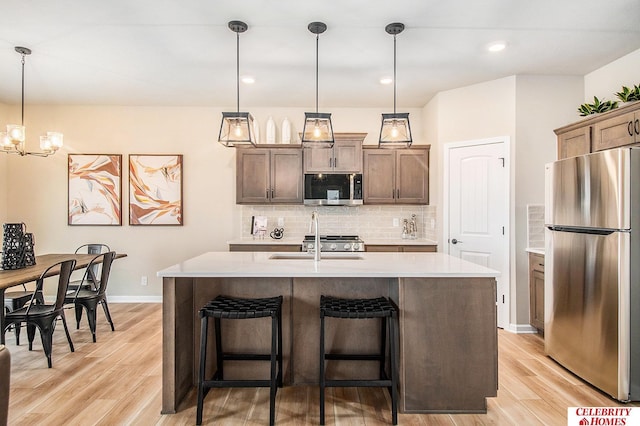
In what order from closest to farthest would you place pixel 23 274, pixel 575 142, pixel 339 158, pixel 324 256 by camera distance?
1. pixel 23 274
2. pixel 324 256
3. pixel 575 142
4. pixel 339 158

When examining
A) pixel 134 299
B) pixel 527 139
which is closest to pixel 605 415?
pixel 527 139

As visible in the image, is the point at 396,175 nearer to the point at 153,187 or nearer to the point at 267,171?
the point at 267,171

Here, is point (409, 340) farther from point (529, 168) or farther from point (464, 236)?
point (529, 168)

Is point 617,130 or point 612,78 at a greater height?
point 612,78

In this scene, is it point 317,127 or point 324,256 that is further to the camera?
point 324,256

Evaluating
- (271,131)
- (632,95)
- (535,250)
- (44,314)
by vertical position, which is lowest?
(44,314)

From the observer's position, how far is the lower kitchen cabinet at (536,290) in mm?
3520

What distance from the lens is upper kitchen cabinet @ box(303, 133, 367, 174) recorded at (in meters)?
4.67

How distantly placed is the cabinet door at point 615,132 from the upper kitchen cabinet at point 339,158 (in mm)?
2461

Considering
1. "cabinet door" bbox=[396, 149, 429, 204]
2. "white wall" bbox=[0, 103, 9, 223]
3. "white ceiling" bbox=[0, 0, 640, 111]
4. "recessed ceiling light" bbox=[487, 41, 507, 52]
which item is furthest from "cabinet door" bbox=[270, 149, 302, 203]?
"white wall" bbox=[0, 103, 9, 223]

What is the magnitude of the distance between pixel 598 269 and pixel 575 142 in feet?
4.47

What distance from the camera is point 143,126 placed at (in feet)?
16.2

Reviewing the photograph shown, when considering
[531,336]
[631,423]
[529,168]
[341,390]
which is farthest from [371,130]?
[631,423]

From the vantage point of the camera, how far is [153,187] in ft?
16.1
